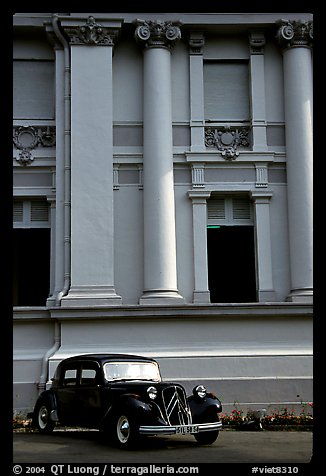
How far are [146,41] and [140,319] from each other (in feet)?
24.7

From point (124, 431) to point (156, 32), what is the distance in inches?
456

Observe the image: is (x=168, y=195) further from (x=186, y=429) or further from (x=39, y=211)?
(x=186, y=429)

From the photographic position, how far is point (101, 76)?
19.1 m

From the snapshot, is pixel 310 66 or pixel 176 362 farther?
pixel 310 66

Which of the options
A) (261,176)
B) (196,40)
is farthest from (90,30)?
(261,176)

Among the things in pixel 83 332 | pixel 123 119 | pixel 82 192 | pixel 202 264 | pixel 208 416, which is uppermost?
pixel 123 119

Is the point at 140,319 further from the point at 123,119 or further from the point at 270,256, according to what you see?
the point at 123,119

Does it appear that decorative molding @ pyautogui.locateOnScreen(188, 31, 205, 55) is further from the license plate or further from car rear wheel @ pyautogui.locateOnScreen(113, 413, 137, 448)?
the license plate

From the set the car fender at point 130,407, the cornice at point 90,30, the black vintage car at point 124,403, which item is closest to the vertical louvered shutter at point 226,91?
the cornice at point 90,30

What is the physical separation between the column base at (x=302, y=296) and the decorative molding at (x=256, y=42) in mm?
6773

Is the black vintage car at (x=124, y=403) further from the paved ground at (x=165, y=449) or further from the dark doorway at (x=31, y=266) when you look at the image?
the dark doorway at (x=31, y=266)

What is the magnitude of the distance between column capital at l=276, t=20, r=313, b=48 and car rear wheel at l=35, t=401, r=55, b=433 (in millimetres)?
11718

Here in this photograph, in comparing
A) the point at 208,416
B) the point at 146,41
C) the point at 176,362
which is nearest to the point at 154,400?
the point at 208,416

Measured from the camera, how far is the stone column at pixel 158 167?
18.3m
